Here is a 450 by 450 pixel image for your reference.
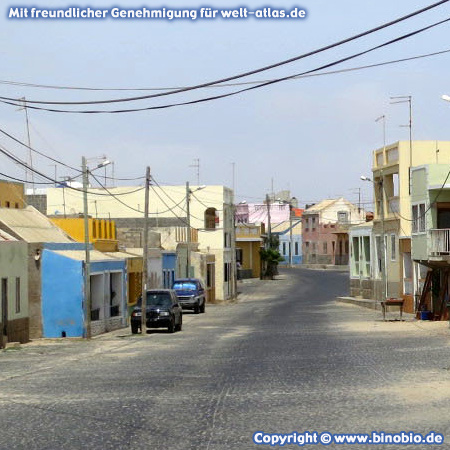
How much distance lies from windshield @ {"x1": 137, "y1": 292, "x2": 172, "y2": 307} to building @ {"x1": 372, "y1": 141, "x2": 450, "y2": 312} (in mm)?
20142

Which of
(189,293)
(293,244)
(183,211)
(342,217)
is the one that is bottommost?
(189,293)

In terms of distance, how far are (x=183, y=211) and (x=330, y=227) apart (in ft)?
212

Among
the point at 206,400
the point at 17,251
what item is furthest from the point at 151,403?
the point at 17,251

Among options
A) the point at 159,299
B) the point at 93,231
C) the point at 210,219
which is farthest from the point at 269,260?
the point at 159,299

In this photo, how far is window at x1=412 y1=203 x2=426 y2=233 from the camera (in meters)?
54.6

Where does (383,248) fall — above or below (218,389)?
above

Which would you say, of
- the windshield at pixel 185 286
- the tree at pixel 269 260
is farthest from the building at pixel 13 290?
the tree at pixel 269 260

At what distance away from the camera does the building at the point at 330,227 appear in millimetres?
156750

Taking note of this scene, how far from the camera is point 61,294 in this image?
4203 cm

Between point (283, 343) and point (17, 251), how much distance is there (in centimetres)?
1077

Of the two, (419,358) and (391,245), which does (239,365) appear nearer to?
(419,358)

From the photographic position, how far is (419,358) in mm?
26891

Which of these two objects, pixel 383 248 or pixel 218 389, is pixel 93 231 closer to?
pixel 383 248

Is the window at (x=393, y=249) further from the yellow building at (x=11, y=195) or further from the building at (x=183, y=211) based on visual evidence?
the building at (x=183, y=211)
